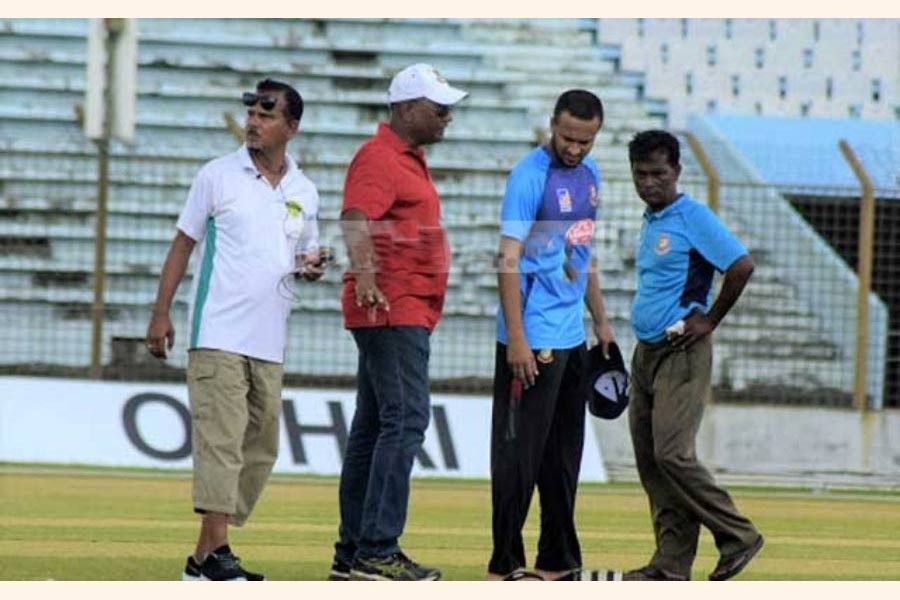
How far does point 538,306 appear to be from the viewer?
8.56 metres

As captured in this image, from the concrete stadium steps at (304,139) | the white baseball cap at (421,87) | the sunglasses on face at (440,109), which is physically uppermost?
the concrete stadium steps at (304,139)

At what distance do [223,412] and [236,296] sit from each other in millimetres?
419

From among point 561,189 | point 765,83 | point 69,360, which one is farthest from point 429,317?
point 765,83

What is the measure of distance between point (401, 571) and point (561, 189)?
57.5 inches

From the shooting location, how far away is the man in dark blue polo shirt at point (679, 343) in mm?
8742

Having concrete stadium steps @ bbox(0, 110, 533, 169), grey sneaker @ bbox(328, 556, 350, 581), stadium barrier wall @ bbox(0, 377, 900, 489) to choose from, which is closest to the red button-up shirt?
grey sneaker @ bbox(328, 556, 350, 581)

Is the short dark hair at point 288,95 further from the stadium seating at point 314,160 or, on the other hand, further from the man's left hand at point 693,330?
the stadium seating at point 314,160

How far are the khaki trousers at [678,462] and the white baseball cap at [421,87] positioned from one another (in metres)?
1.22

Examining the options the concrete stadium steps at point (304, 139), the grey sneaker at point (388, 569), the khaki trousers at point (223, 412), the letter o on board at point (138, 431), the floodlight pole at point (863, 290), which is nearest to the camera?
the grey sneaker at point (388, 569)

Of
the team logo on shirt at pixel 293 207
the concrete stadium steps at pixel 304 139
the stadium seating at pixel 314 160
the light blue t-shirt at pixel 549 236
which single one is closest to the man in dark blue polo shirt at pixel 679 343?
the light blue t-shirt at pixel 549 236

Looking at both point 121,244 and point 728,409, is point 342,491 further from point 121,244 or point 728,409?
point 121,244

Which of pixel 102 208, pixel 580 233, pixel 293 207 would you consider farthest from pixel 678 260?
pixel 102 208

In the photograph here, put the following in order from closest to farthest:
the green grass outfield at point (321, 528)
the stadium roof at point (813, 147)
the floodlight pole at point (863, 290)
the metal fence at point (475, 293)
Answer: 1. the green grass outfield at point (321, 528)
2. the metal fence at point (475, 293)
3. the floodlight pole at point (863, 290)
4. the stadium roof at point (813, 147)

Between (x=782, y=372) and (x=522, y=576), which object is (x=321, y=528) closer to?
(x=522, y=576)
